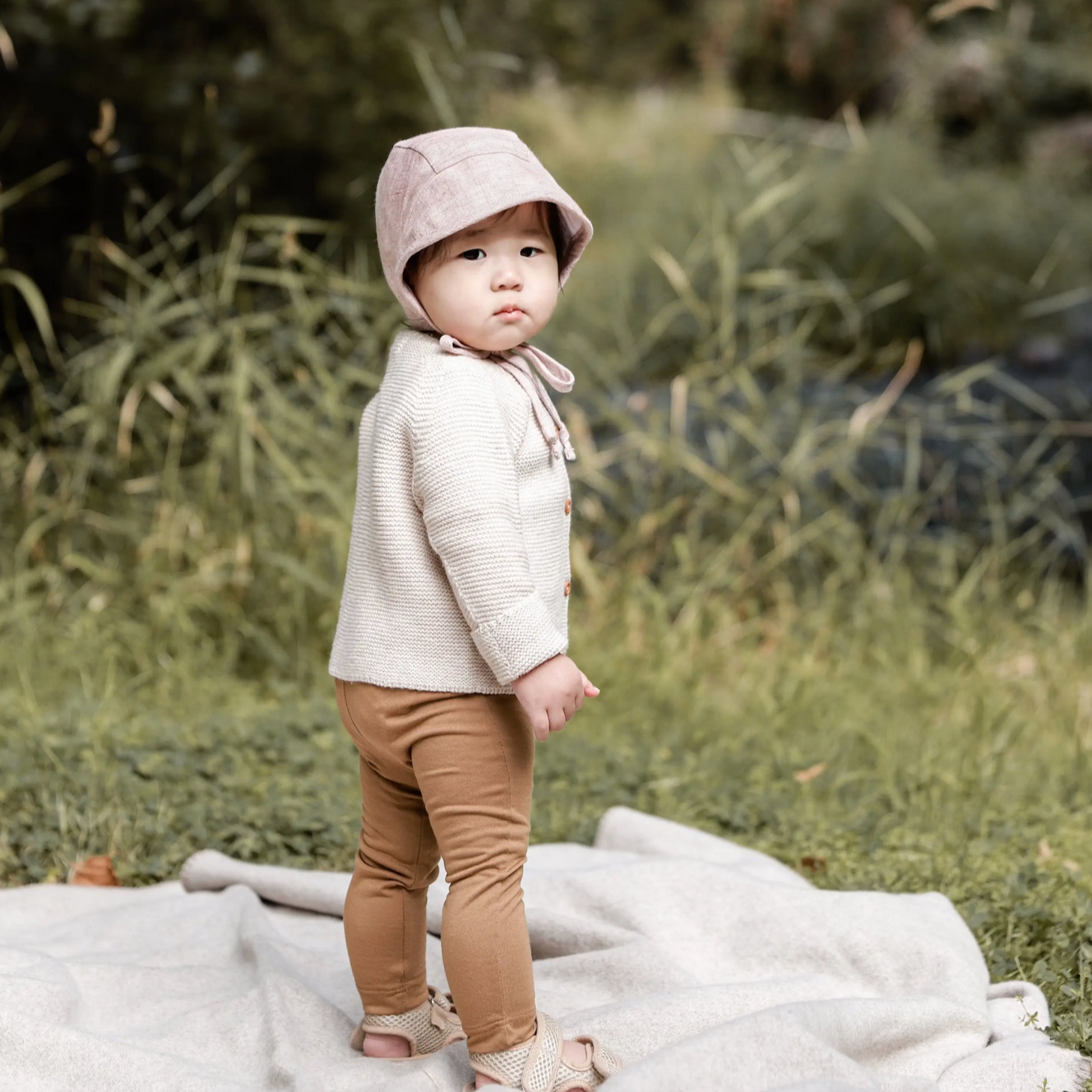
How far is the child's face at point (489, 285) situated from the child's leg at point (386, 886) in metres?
0.62

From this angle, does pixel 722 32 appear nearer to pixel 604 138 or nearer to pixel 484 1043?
pixel 604 138

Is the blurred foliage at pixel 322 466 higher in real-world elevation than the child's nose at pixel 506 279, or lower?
lower

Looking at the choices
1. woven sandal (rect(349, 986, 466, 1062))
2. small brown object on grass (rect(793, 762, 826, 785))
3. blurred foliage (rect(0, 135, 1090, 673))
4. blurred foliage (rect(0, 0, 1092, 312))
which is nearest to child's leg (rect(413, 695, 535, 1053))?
woven sandal (rect(349, 986, 466, 1062))

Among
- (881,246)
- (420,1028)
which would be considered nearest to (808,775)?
(420,1028)

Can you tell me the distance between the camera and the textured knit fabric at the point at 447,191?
7.07 feet

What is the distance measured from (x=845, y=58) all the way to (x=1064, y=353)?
6.52 metres

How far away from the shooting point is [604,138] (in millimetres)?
14922

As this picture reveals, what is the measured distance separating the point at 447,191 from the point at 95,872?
6.32 ft

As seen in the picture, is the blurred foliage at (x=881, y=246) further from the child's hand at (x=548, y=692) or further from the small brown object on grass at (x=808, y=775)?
the child's hand at (x=548, y=692)

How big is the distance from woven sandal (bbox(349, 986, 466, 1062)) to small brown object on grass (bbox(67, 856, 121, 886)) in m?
1.02

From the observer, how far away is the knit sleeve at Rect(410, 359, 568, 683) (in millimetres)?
2113

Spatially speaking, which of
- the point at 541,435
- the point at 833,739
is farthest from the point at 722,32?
the point at 541,435

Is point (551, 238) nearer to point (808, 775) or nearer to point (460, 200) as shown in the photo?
point (460, 200)

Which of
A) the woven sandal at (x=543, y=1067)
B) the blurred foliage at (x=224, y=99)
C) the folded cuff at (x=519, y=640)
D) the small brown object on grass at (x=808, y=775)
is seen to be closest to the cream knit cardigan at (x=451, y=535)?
the folded cuff at (x=519, y=640)
